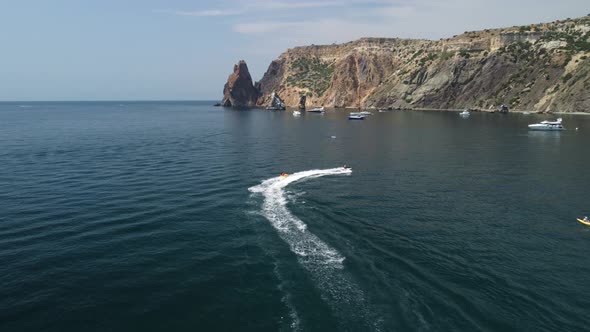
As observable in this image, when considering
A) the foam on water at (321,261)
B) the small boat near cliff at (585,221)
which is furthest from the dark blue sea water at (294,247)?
the small boat near cliff at (585,221)

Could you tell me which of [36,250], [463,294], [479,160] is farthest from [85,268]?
[479,160]

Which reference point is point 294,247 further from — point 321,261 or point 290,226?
point 290,226

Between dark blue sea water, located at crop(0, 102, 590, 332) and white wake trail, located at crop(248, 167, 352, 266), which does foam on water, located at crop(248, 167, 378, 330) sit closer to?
white wake trail, located at crop(248, 167, 352, 266)

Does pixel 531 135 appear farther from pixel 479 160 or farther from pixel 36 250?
pixel 36 250

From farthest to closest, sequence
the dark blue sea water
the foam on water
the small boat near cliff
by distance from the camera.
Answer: the small boat near cliff → the foam on water → the dark blue sea water

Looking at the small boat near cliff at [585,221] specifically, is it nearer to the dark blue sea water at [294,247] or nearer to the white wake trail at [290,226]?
the dark blue sea water at [294,247]

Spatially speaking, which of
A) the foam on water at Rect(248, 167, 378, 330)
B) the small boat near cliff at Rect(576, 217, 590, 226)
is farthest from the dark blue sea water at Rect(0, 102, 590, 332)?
the small boat near cliff at Rect(576, 217, 590, 226)

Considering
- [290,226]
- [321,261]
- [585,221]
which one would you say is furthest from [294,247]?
[585,221]
